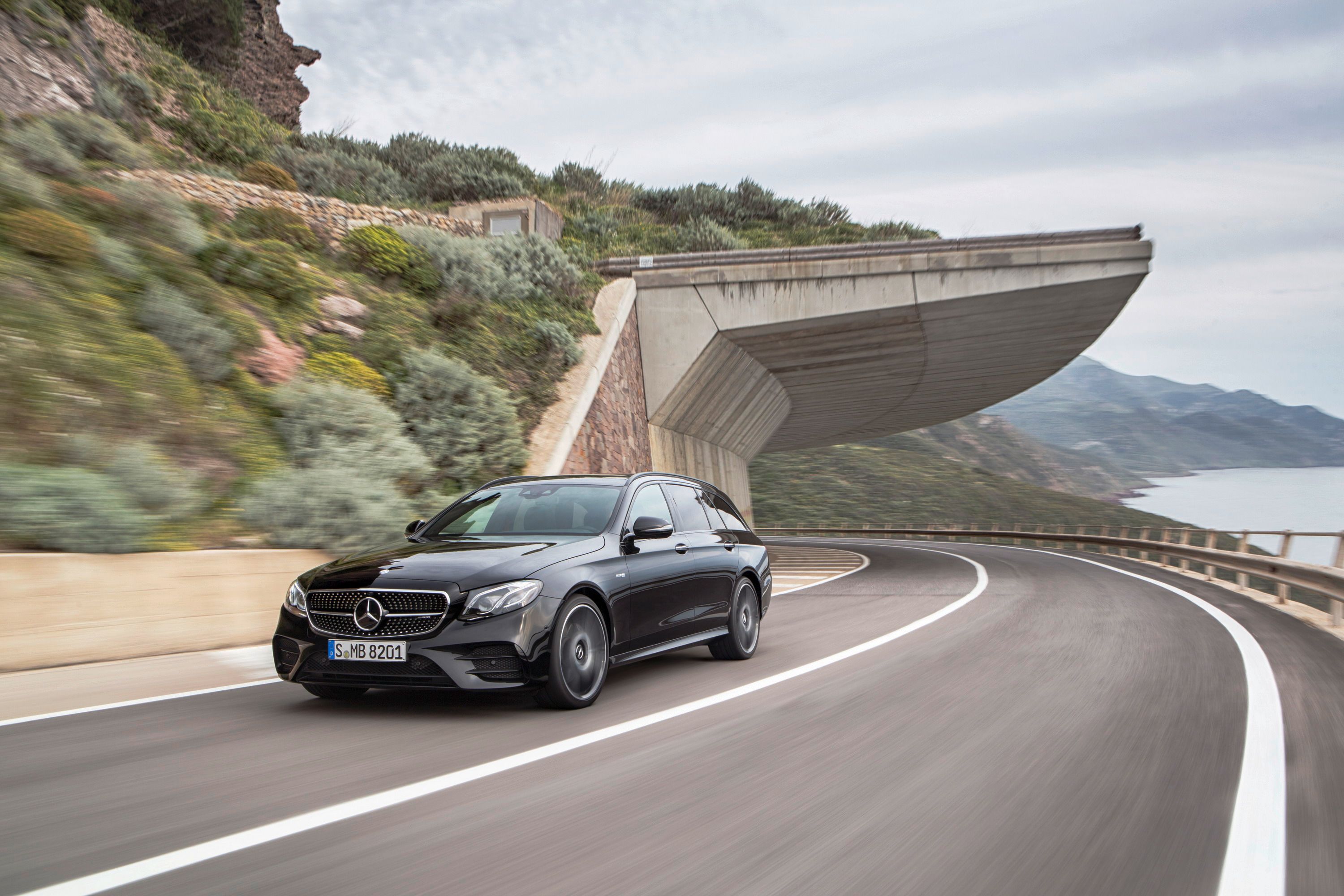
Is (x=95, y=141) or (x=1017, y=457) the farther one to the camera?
(x=1017, y=457)

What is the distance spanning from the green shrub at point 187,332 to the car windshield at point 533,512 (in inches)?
236

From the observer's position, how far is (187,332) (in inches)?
488

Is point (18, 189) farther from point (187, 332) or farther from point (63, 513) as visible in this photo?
point (63, 513)

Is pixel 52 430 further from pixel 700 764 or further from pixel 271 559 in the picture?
pixel 700 764

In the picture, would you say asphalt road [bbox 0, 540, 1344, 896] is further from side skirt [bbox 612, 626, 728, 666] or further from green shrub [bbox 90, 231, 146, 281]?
green shrub [bbox 90, 231, 146, 281]

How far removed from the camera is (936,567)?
2362 centimetres

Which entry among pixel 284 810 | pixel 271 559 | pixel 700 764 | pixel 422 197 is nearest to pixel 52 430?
pixel 271 559

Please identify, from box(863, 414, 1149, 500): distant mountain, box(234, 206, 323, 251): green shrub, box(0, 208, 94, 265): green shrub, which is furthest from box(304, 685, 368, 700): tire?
box(863, 414, 1149, 500): distant mountain

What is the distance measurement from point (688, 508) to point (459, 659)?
3411mm

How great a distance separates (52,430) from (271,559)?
2235 millimetres

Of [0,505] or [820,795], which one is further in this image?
[0,505]

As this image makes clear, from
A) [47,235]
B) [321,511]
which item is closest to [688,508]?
[321,511]

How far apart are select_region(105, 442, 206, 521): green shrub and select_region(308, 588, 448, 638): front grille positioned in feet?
12.6

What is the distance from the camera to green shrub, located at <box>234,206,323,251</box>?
1861cm
